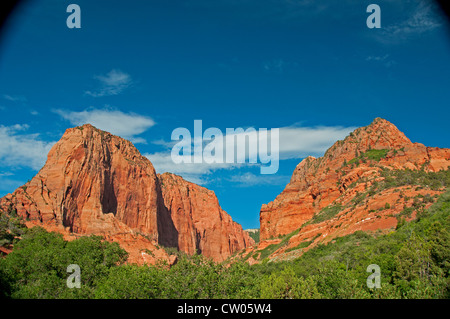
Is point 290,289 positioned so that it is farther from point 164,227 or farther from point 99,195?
point 164,227

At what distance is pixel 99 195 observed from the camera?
95.8 m

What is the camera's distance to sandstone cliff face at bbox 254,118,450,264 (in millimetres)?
65688

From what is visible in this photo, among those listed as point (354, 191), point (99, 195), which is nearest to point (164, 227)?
point (99, 195)

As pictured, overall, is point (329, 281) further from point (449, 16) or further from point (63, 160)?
point (63, 160)

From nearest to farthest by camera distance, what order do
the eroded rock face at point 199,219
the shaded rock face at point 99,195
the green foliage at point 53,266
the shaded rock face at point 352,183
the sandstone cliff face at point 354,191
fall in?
the green foliage at point 53,266 → the sandstone cliff face at point 354,191 → the shaded rock face at point 352,183 → the shaded rock face at point 99,195 → the eroded rock face at point 199,219

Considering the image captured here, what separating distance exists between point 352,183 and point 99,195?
61734mm

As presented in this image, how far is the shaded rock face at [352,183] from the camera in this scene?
221 feet

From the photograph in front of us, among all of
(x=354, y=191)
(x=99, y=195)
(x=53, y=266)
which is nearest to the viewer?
(x=53, y=266)

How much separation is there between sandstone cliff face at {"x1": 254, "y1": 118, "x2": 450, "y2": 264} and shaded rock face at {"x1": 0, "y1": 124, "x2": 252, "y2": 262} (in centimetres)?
3528

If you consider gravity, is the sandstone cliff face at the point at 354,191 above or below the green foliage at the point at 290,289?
above

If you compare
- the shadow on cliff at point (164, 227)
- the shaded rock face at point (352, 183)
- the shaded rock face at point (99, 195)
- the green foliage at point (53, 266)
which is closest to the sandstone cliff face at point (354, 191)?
the shaded rock face at point (352, 183)

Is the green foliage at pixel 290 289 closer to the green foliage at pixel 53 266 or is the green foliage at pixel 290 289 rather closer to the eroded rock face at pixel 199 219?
the green foliage at pixel 53 266

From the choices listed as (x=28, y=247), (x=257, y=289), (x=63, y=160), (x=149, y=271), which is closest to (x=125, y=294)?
(x=149, y=271)

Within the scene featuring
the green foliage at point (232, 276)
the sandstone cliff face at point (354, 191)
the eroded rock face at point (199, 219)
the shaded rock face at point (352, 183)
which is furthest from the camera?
the eroded rock face at point (199, 219)
